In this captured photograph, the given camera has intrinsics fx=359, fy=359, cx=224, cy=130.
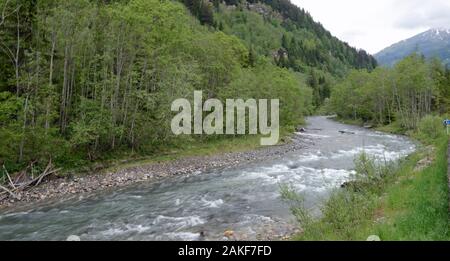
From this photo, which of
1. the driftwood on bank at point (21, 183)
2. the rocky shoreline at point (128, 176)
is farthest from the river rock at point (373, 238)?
the driftwood on bank at point (21, 183)

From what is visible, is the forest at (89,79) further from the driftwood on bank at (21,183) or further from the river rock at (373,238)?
the river rock at (373,238)

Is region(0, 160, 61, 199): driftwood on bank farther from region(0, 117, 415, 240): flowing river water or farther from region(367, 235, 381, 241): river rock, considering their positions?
region(367, 235, 381, 241): river rock

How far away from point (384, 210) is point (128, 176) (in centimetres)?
1713

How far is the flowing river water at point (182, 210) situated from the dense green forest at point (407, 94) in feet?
134

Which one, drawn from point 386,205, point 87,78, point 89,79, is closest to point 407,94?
point 89,79

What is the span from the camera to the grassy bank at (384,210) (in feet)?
31.7

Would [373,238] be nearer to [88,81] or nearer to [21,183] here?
[21,183]

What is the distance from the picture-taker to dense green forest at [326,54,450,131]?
58.8 metres

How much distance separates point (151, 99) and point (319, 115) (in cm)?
10914

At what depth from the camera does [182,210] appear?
17359 mm

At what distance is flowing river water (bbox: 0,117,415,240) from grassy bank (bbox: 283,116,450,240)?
1.75 m

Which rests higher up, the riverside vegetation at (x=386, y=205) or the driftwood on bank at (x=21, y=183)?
the riverside vegetation at (x=386, y=205)
